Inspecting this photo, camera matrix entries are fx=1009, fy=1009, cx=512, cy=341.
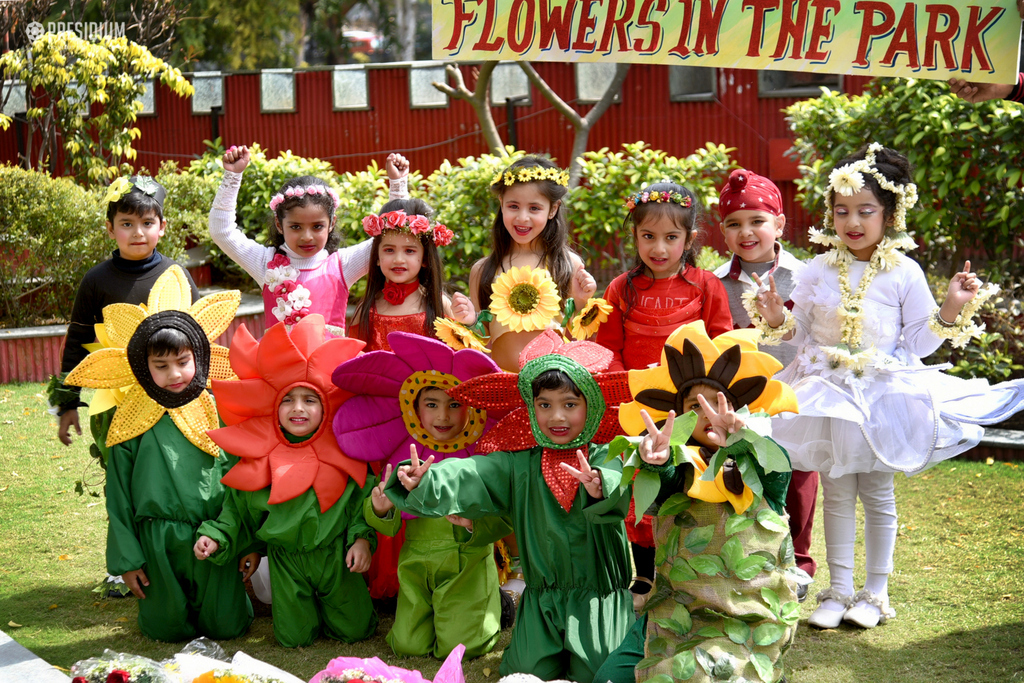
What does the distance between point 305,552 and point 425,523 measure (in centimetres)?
50

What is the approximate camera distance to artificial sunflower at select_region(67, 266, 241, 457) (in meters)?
3.96

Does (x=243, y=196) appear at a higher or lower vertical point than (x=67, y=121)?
lower

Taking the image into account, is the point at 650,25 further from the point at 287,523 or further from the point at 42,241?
the point at 42,241

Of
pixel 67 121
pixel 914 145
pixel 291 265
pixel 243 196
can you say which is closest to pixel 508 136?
pixel 243 196

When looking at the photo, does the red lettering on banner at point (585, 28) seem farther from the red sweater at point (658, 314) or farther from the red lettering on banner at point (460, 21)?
the red sweater at point (658, 314)

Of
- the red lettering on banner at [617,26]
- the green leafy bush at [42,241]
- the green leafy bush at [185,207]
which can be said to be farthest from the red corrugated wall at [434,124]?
the red lettering on banner at [617,26]

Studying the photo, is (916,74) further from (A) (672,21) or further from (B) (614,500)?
(B) (614,500)

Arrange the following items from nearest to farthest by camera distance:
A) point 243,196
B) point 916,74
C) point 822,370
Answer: point 822,370, point 916,74, point 243,196

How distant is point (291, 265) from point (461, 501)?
175cm

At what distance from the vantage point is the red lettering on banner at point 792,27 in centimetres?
428

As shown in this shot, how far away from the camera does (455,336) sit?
3975 mm

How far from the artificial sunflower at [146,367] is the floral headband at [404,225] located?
0.70 m

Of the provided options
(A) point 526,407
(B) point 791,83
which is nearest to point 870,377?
(A) point 526,407

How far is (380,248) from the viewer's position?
14.6 ft
